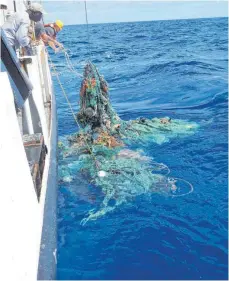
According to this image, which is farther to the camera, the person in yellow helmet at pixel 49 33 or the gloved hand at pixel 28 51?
the person in yellow helmet at pixel 49 33

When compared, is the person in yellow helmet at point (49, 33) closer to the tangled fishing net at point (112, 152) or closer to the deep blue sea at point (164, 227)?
the tangled fishing net at point (112, 152)

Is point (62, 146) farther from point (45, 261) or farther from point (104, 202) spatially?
point (45, 261)

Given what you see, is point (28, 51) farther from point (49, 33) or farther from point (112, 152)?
point (49, 33)

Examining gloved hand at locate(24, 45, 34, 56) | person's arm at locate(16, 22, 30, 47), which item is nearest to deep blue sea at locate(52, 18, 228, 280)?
gloved hand at locate(24, 45, 34, 56)

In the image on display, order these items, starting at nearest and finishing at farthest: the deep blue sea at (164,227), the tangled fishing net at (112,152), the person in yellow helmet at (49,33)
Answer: the deep blue sea at (164,227) < the tangled fishing net at (112,152) < the person in yellow helmet at (49,33)

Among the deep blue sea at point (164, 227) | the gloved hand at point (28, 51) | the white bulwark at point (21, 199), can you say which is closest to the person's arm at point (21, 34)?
the gloved hand at point (28, 51)

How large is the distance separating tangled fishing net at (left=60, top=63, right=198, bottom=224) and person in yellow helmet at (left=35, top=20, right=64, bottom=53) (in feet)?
5.48

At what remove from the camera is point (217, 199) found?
6.35 metres

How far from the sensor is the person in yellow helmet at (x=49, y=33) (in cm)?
920

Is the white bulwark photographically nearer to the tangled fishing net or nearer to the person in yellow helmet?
the tangled fishing net

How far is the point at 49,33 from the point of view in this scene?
1045 centimetres

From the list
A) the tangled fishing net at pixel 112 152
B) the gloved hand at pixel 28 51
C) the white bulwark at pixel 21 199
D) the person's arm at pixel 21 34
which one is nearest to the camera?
the white bulwark at pixel 21 199

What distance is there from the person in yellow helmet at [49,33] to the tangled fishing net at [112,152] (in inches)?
65.7

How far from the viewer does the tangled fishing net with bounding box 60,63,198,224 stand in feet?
21.3
